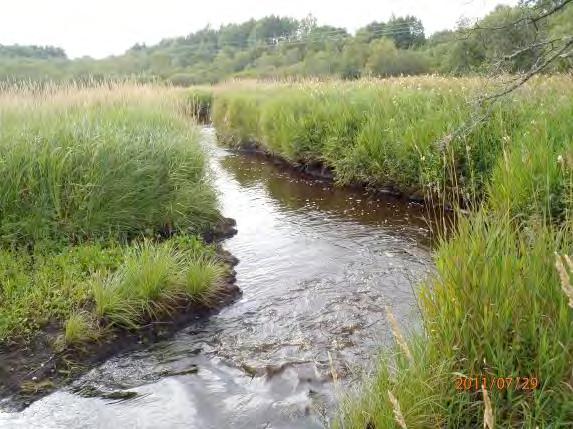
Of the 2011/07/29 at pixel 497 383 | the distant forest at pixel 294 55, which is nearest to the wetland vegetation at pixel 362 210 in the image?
the 2011/07/29 at pixel 497 383

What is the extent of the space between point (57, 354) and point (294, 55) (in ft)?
181

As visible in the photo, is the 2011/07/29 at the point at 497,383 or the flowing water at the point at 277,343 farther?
the flowing water at the point at 277,343

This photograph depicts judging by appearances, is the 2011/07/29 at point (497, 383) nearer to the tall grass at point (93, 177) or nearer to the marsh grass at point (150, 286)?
the marsh grass at point (150, 286)

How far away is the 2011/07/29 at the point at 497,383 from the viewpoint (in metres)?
2.38

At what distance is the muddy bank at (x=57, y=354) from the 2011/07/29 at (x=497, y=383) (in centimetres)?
297

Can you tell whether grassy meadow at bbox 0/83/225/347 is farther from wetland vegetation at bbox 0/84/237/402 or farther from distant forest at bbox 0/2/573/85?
distant forest at bbox 0/2/573/85

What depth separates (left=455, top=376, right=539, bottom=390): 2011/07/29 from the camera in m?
2.38

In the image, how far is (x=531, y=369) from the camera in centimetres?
244

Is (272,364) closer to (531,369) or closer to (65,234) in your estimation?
(531,369)

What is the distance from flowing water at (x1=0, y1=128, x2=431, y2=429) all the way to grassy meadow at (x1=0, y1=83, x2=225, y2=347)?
0.49 meters

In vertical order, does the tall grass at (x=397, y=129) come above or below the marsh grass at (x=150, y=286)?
above

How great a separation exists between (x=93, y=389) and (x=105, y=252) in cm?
192

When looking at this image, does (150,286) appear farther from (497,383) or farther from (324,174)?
(324,174)

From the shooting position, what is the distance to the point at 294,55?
5616 cm
